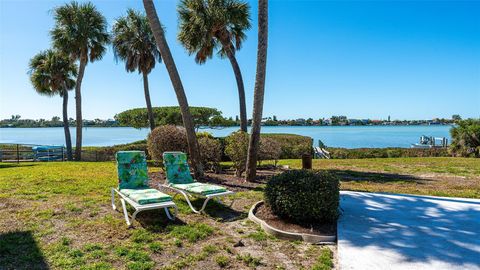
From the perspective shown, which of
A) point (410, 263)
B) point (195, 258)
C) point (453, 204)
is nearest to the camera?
point (410, 263)

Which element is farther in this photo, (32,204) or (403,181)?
(403,181)

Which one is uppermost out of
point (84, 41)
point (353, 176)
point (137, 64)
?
point (84, 41)

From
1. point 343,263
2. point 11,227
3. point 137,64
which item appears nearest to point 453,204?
point 343,263

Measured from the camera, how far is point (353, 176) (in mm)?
11656

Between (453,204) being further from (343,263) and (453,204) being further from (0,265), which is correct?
(0,265)

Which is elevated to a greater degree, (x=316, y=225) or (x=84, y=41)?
(x=84, y=41)

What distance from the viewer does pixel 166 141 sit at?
11.4m

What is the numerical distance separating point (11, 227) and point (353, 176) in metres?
10.3

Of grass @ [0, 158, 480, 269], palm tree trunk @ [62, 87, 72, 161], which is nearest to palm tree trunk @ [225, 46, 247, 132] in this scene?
Answer: grass @ [0, 158, 480, 269]

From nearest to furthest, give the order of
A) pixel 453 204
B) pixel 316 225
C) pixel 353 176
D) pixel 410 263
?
pixel 410 263, pixel 316 225, pixel 453 204, pixel 353 176

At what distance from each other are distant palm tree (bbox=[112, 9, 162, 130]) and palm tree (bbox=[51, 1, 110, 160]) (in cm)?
136

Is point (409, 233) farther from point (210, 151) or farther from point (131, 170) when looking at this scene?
point (210, 151)

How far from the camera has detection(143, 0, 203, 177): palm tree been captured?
9.01 meters

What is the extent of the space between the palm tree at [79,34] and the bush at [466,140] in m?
25.0
